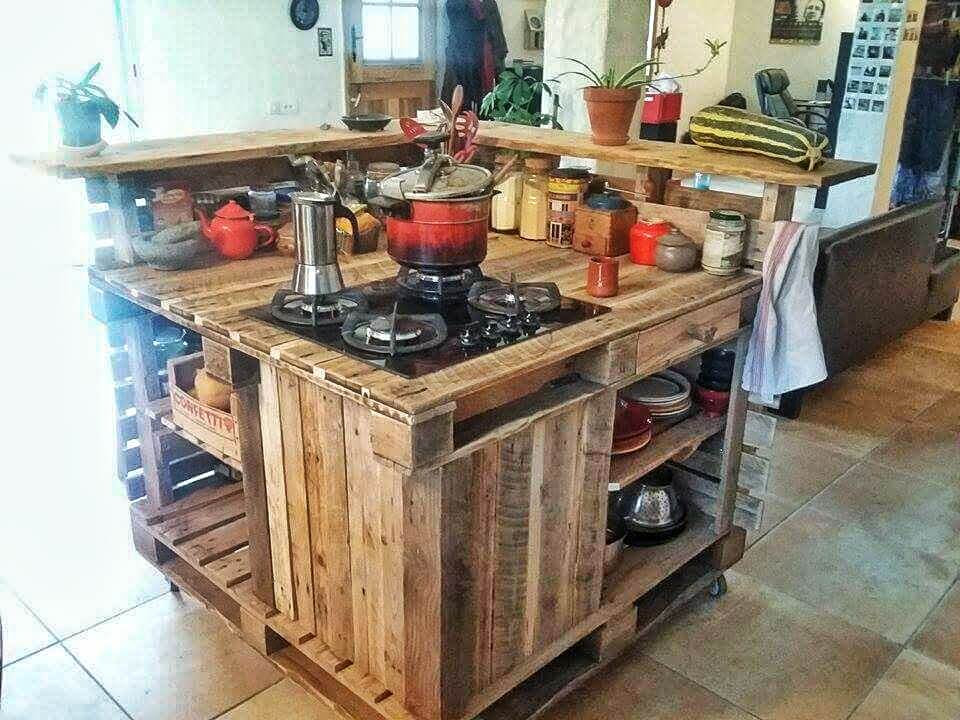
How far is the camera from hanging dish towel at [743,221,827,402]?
2.14 metres

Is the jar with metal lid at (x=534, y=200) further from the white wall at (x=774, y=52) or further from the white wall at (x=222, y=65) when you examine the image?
the white wall at (x=774, y=52)

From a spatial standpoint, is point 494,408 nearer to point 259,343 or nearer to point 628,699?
point 259,343

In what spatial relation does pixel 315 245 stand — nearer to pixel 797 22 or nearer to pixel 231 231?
pixel 231 231

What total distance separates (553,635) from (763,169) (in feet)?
3.84

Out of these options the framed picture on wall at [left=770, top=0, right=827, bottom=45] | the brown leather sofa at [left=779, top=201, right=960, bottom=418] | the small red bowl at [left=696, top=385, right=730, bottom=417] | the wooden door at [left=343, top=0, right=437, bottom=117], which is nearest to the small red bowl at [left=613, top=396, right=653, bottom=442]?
the small red bowl at [left=696, top=385, right=730, bottom=417]

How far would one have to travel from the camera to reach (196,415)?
2.07 metres

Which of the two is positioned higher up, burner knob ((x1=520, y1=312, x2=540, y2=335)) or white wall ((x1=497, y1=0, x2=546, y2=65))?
white wall ((x1=497, y1=0, x2=546, y2=65))

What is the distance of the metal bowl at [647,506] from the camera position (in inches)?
93.3

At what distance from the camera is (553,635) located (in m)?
1.98

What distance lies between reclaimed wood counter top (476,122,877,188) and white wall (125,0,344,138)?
10.7ft

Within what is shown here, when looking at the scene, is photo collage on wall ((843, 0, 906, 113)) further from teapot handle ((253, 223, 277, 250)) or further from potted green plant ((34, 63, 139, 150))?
potted green plant ((34, 63, 139, 150))

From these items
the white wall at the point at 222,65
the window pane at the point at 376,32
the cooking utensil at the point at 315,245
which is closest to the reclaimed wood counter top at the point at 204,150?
the cooking utensil at the point at 315,245

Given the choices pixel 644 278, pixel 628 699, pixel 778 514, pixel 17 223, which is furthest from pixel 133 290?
pixel 17 223

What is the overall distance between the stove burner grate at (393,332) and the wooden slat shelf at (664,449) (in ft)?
1.84
